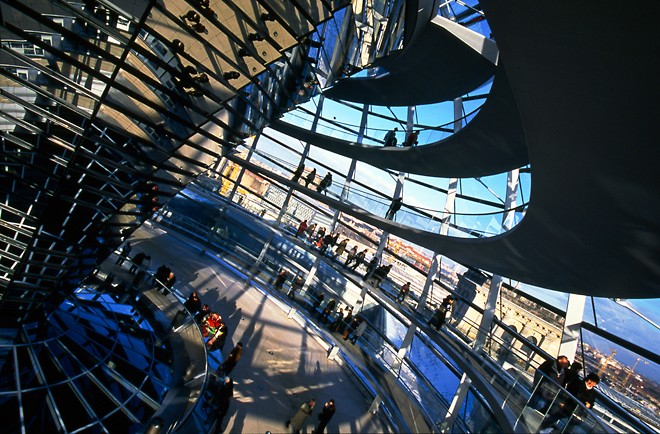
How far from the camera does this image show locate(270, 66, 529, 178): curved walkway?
7941 mm

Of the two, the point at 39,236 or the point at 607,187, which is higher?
the point at 607,187

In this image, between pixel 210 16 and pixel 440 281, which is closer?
pixel 210 16

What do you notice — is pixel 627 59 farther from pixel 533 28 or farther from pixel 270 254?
pixel 270 254

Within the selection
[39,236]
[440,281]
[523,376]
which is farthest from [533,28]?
[440,281]

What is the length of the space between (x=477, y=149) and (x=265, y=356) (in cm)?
974

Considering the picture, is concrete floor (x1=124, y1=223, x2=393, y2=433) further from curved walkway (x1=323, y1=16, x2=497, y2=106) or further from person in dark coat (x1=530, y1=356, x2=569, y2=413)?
curved walkway (x1=323, y1=16, x2=497, y2=106)

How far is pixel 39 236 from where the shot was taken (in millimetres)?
5875

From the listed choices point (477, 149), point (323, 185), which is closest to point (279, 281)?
point (323, 185)

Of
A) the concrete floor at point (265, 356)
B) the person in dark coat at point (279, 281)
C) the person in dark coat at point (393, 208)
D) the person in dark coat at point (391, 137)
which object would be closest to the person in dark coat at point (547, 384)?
the concrete floor at point (265, 356)

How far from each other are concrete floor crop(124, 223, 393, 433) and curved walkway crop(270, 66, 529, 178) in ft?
27.0

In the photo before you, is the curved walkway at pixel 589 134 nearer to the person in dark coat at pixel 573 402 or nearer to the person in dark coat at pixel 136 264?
the person in dark coat at pixel 573 402

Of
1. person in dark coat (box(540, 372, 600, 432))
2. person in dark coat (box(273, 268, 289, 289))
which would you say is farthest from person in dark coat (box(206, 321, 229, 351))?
person in dark coat (box(540, 372, 600, 432))

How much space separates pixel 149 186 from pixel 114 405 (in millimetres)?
4497

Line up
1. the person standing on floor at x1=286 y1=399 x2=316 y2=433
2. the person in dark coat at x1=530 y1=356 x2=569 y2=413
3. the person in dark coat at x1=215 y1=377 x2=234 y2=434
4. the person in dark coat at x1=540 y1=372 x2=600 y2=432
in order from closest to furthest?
the person in dark coat at x1=540 y1=372 x2=600 y2=432
the person in dark coat at x1=530 y1=356 x2=569 y2=413
the person in dark coat at x1=215 y1=377 x2=234 y2=434
the person standing on floor at x1=286 y1=399 x2=316 y2=433
